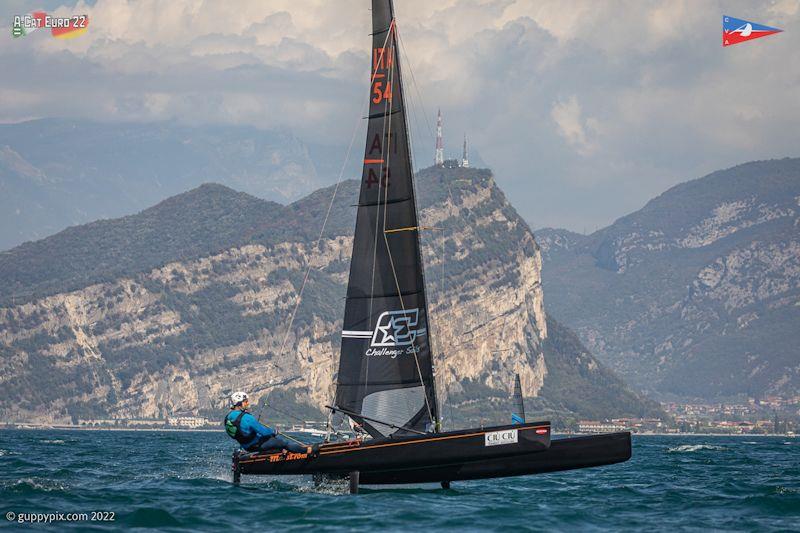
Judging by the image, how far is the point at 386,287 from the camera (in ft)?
129

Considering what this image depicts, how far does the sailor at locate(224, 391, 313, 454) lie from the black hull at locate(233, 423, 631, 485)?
373 mm

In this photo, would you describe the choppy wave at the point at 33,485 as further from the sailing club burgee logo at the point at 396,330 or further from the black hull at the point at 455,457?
the sailing club burgee logo at the point at 396,330

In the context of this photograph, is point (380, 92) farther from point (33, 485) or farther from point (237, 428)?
point (33, 485)

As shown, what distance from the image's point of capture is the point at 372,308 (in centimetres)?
3941

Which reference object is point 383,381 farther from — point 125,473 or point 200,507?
point 125,473

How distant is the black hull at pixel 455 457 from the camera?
116 feet

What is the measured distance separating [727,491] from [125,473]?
70.8 feet

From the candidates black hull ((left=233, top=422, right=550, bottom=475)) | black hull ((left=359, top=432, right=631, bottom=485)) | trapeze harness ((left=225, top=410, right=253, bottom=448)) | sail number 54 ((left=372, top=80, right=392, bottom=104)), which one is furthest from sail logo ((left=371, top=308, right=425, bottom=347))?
sail number 54 ((left=372, top=80, right=392, bottom=104))

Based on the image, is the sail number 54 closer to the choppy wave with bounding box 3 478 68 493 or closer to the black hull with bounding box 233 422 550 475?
the black hull with bounding box 233 422 550 475

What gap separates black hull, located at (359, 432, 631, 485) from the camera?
35625mm

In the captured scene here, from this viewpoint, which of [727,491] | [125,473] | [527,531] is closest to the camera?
[527,531]

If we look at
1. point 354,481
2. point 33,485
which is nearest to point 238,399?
point 354,481

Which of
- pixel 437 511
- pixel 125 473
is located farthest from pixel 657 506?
pixel 125 473

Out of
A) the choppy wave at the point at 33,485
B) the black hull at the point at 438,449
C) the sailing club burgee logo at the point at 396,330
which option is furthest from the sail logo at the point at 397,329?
the choppy wave at the point at 33,485
